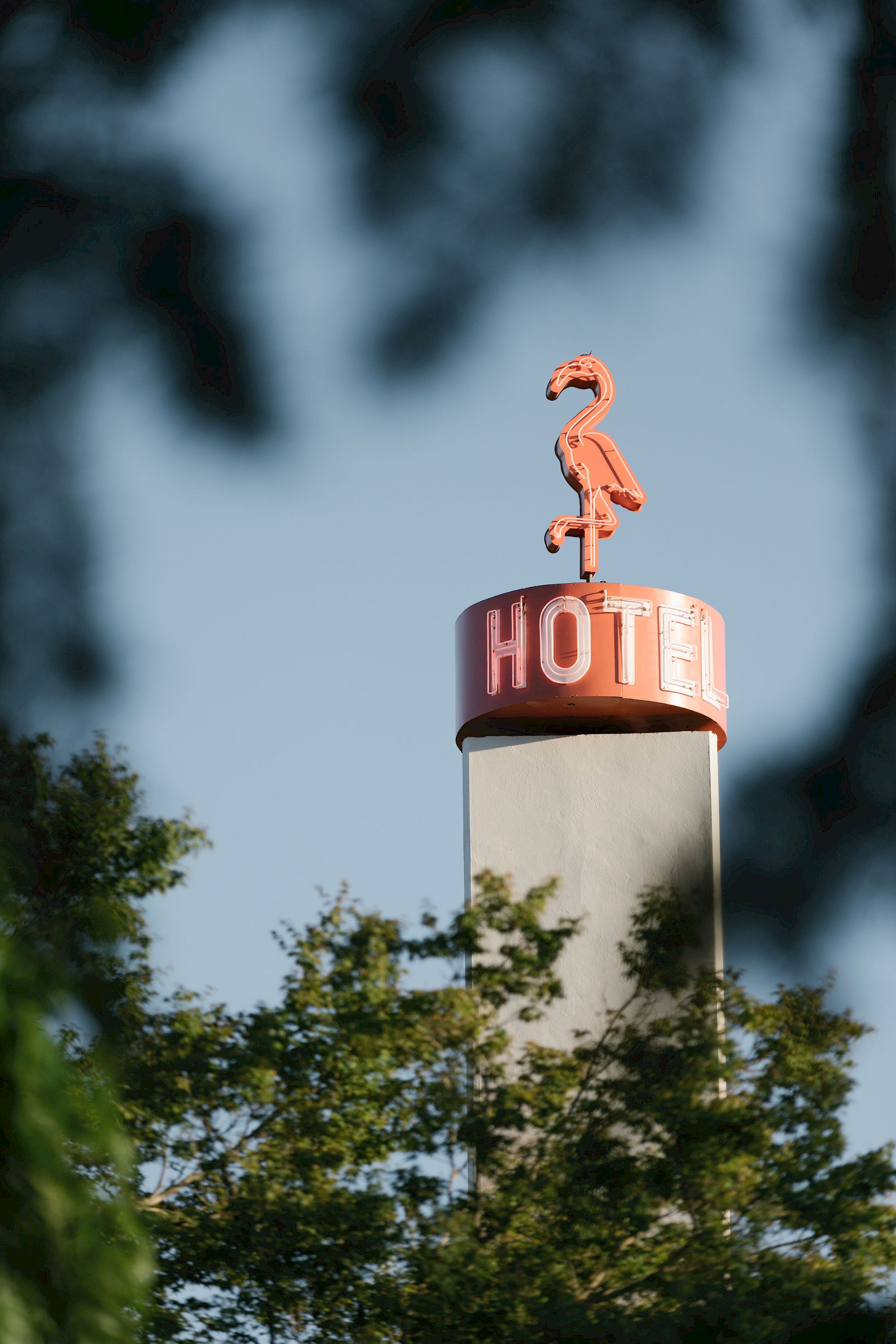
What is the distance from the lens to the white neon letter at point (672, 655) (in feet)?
27.2

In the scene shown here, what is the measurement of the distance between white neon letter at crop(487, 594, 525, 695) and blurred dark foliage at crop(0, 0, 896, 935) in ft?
24.8

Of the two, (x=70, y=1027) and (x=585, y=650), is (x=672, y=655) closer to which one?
(x=585, y=650)

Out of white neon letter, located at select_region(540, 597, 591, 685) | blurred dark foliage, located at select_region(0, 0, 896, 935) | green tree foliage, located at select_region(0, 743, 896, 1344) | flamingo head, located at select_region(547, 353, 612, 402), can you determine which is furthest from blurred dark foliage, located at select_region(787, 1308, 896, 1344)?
white neon letter, located at select_region(540, 597, 591, 685)

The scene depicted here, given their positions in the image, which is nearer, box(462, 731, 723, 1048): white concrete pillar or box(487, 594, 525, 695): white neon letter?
box(462, 731, 723, 1048): white concrete pillar

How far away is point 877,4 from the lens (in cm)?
63

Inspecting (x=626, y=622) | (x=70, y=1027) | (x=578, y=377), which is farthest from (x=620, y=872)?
(x=626, y=622)

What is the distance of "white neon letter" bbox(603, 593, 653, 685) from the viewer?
828cm

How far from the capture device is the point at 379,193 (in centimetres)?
64

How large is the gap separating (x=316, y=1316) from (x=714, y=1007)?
517mm

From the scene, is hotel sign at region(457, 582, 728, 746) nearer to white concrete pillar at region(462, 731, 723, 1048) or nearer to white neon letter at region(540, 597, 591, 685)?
white neon letter at region(540, 597, 591, 685)

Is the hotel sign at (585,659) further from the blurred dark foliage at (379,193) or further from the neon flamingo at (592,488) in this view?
the blurred dark foliage at (379,193)

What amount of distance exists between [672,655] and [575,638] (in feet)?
1.91

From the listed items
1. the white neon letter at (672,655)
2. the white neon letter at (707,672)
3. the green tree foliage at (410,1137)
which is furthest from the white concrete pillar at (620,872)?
Answer: the white neon letter at (707,672)

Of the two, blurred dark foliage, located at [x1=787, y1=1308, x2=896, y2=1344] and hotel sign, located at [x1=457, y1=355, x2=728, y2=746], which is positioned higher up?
hotel sign, located at [x1=457, y1=355, x2=728, y2=746]
